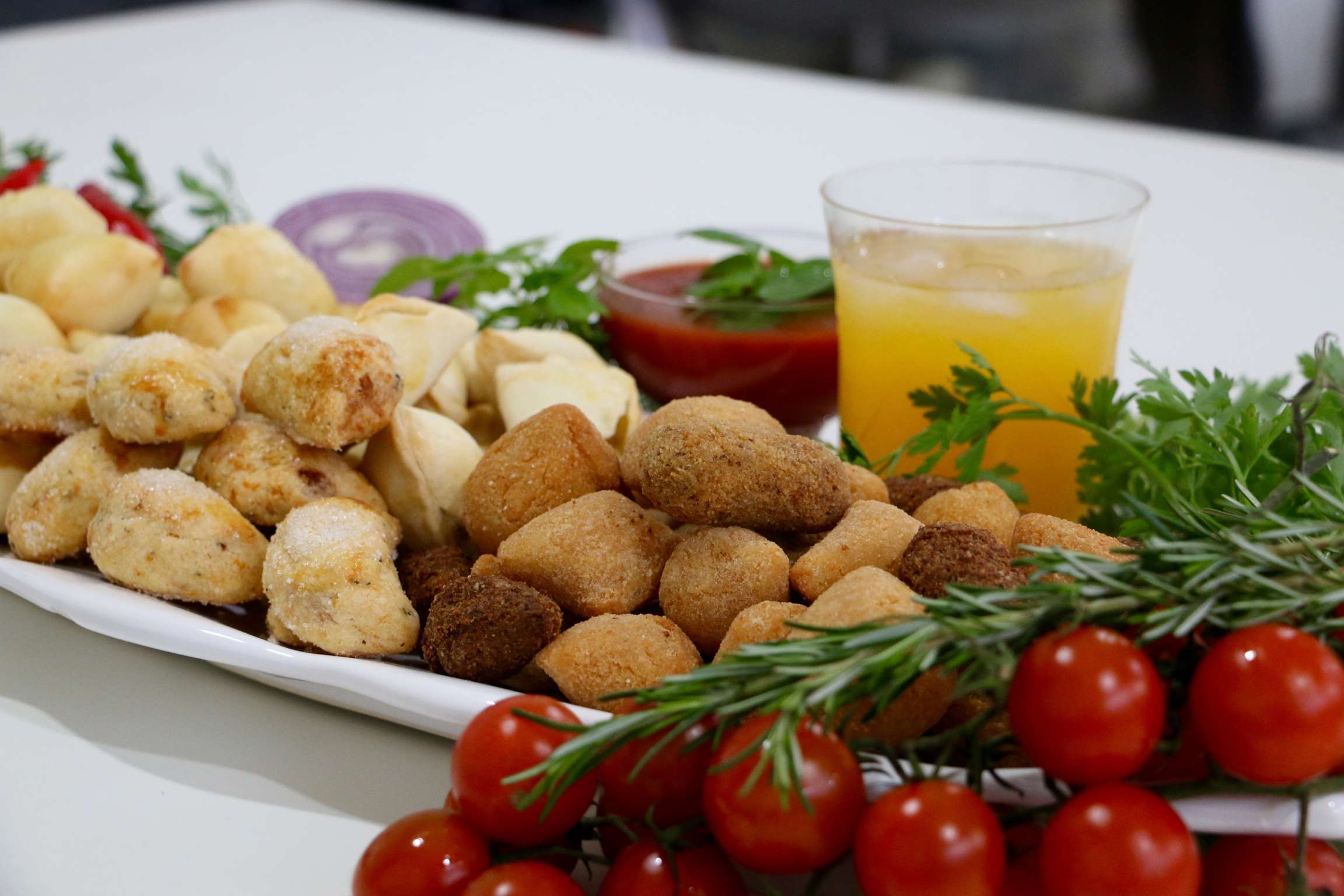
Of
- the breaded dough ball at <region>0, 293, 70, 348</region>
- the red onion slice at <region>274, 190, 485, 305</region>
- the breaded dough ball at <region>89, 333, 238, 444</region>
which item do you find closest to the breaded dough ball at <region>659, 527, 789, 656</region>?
the breaded dough ball at <region>89, 333, 238, 444</region>

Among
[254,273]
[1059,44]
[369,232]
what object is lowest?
[1059,44]

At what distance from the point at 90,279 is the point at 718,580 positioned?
2.92 feet

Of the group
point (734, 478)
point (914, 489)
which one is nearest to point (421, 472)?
point (734, 478)

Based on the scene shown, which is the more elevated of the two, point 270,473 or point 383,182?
point 270,473

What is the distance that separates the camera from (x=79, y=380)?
4.20ft

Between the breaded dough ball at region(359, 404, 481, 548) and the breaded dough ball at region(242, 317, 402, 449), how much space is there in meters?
0.04

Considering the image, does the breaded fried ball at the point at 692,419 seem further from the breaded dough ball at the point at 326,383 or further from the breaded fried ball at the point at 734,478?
the breaded dough ball at the point at 326,383

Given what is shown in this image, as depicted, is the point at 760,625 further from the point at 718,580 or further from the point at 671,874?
the point at 671,874

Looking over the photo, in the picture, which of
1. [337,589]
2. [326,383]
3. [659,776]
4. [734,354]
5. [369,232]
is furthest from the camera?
[369,232]

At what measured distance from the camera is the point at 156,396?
3.88ft

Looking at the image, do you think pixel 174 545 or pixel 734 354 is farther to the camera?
pixel 734 354

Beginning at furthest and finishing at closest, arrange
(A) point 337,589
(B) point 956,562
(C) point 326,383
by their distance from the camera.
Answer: (C) point 326,383
(A) point 337,589
(B) point 956,562

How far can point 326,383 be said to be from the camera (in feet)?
3.82

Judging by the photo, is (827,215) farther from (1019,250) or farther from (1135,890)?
(1135,890)
